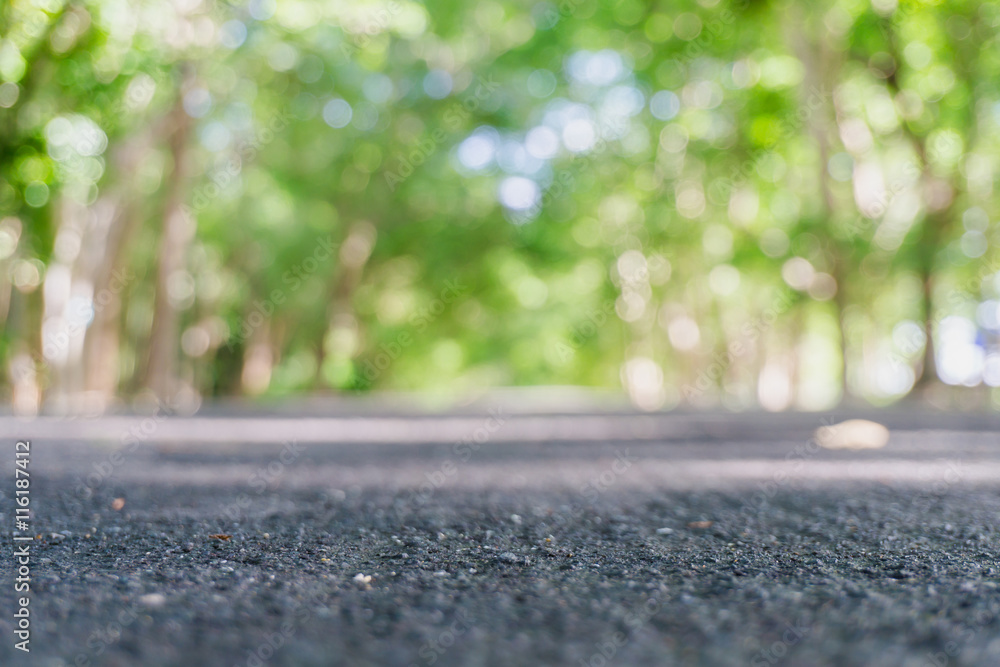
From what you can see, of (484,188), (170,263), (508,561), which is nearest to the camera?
(508,561)

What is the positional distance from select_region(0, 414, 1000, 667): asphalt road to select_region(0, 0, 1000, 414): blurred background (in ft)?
18.2

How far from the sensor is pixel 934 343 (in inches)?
523

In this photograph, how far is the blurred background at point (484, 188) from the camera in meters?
11.5

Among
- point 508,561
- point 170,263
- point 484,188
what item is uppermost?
point 484,188

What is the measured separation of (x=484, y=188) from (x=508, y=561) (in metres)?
17.3

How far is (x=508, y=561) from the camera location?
2740mm

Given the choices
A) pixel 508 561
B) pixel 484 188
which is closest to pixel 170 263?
pixel 484 188

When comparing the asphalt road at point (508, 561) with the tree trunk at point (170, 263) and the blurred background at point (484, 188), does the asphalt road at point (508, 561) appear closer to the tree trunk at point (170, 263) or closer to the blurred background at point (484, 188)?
the blurred background at point (484, 188)

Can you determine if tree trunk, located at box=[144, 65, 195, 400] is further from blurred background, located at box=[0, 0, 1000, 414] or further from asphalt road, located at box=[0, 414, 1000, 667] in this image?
asphalt road, located at box=[0, 414, 1000, 667]

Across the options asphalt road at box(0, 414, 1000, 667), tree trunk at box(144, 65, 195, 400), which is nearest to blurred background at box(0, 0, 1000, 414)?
tree trunk at box(144, 65, 195, 400)

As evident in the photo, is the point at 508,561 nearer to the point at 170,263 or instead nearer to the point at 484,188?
the point at 170,263

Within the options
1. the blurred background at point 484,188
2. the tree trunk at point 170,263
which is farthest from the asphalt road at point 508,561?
the tree trunk at point 170,263

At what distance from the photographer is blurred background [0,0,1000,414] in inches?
455

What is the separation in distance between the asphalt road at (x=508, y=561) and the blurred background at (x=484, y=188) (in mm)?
5543
